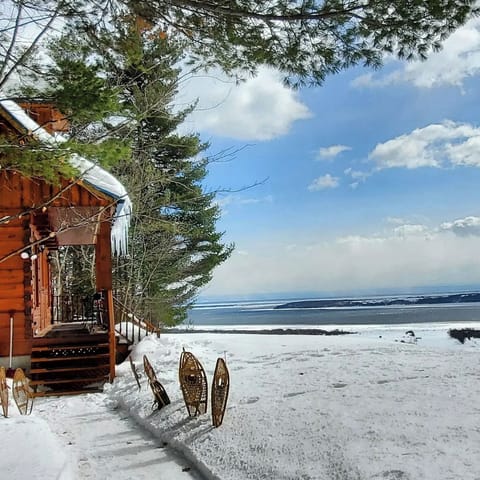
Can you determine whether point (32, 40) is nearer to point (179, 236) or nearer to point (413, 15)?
point (413, 15)

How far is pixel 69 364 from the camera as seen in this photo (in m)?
9.69

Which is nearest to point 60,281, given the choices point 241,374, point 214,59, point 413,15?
point 241,374

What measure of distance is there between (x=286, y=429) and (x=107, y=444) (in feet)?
6.59

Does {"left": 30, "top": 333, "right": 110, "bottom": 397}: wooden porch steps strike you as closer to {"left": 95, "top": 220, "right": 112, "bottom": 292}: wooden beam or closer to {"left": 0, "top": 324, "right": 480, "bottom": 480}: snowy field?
{"left": 0, "top": 324, "right": 480, "bottom": 480}: snowy field

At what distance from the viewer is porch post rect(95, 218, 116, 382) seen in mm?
9438

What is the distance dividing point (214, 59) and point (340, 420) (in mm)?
3637

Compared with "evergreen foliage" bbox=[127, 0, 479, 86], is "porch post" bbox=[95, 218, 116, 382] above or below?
below

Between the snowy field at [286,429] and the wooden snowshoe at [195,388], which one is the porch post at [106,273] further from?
the wooden snowshoe at [195,388]

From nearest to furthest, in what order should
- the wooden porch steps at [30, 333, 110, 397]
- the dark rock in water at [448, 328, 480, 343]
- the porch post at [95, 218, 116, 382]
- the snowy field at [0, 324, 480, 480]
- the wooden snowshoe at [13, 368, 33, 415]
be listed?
1. the snowy field at [0, 324, 480, 480]
2. the wooden snowshoe at [13, 368, 33, 415]
3. the wooden porch steps at [30, 333, 110, 397]
4. the porch post at [95, 218, 116, 382]
5. the dark rock in water at [448, 328, 480, 343]

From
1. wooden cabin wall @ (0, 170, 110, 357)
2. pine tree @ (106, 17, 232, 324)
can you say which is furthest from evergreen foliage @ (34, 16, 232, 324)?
wooden cabin wall @ (0, 170, 110, 357)

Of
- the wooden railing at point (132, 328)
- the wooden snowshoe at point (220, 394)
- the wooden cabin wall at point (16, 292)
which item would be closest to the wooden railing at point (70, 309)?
the wooden railing at point (132, 328)

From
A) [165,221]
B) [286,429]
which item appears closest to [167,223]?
[165,221]

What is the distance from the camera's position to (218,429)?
17.1 feet

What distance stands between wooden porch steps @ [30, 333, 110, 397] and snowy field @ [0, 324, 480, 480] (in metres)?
0.86
